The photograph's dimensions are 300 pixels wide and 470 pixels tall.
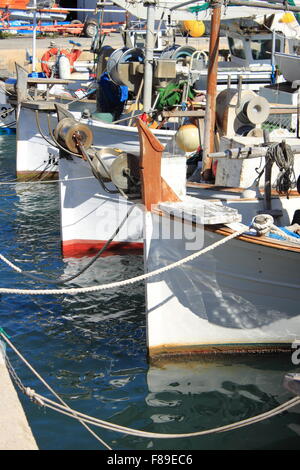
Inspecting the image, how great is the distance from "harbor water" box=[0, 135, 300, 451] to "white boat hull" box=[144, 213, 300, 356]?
0.25m

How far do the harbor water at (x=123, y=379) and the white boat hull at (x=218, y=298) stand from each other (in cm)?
25

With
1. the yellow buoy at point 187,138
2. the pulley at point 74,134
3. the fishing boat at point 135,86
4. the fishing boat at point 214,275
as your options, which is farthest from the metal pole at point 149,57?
the fishing boat at point 214,275

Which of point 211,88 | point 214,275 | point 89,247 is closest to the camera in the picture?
point 214,275

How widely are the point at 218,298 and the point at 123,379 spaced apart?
4.63ft

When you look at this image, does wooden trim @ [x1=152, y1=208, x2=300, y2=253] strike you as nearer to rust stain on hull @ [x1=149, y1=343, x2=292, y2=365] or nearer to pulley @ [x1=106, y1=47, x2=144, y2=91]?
rust stain on hull @ [x1=149, y1=343, x2=292, y2=365]

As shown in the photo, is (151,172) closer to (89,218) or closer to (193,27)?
(89,218)

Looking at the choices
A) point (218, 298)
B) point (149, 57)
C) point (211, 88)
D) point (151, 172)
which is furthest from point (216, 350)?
point (149, 57)

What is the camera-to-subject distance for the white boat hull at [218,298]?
25.5 ft

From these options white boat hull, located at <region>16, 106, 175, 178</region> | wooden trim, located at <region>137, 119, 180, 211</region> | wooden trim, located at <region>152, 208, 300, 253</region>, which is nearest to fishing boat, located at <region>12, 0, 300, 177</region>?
Answer: wooden trim, located at <region>137, 119, 180, 211</region>

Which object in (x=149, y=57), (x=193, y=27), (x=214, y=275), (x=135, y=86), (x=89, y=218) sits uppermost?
(x=193, y=27)

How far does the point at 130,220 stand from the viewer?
12633 millimetres

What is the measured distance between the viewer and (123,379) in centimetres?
784
